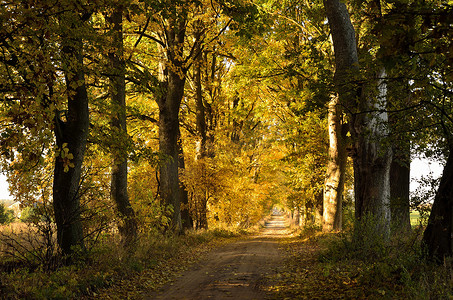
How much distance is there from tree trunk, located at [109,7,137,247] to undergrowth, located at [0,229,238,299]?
54cm

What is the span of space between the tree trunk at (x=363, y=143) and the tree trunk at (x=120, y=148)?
5.68 meters

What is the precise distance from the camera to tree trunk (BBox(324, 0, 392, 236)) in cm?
988

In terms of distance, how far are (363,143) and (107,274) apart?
728 cm

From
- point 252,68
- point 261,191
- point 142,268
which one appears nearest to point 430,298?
point 142,268

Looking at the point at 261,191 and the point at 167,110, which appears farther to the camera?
the point at 261,191

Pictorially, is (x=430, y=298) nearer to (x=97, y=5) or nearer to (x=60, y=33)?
(x=97, y=5)

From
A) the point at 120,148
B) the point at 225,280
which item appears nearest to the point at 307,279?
the point at 225,280

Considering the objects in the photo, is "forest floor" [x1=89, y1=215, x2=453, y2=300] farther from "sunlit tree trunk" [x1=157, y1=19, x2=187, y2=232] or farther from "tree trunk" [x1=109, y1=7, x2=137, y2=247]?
"sunlit tree trunk" [x1=157, y1=19, x2=187, y2=232]

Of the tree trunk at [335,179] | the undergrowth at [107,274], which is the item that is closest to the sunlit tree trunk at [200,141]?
the tree trunk at [335,179]

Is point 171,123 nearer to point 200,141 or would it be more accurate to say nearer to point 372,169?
point 200,141

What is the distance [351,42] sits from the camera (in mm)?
10664

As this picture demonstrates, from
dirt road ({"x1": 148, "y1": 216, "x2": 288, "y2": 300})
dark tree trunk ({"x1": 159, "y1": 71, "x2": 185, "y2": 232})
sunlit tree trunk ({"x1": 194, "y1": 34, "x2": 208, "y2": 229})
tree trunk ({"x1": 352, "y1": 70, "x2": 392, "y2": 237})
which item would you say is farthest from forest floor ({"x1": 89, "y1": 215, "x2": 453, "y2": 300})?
sunlit tree trunk ({"x1": 194, "y1": 34, "x2": 208, "y2": 229})

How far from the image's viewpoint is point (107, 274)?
7.74 metres

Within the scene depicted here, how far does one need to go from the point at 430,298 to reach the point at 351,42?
7577mm
